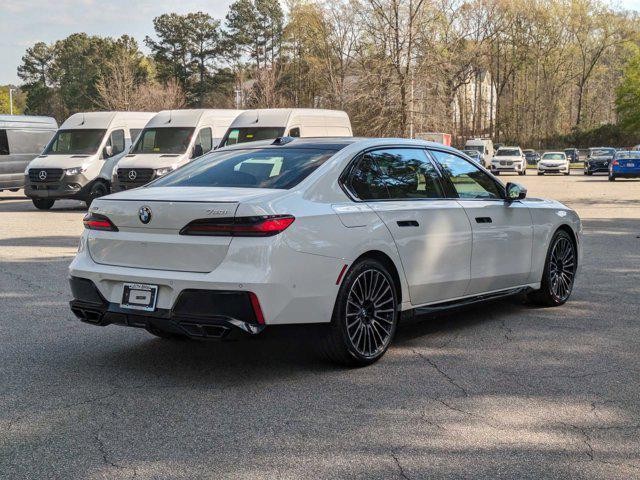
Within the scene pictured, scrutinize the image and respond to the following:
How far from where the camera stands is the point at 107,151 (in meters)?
21.1

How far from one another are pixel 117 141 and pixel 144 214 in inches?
670

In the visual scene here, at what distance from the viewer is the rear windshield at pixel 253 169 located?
18.0ft

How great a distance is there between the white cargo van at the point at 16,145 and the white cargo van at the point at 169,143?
22.2 ft

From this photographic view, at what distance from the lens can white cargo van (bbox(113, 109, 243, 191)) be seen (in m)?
19.4

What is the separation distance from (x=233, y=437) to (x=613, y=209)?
18581 millimetres

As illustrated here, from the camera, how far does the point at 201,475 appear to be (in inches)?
143

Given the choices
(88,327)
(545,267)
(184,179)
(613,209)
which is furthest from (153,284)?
(613,209)

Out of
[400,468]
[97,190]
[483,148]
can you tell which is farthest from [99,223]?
[483,148]

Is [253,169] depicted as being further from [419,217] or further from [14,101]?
[14,101]

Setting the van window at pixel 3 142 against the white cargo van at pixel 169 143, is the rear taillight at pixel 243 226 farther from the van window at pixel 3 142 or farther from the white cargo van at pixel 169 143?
the van window at pixel 3 142

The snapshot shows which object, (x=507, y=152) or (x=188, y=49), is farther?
(x=188, y=49)

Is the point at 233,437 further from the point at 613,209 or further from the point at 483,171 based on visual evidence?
the point at 613,209

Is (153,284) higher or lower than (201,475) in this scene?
higher

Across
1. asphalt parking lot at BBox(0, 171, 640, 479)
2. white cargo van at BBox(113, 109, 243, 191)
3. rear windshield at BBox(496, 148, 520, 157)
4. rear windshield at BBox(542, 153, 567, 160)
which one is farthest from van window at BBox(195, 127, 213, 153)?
rear windshield at BBox(542, 153, 567, 160)
